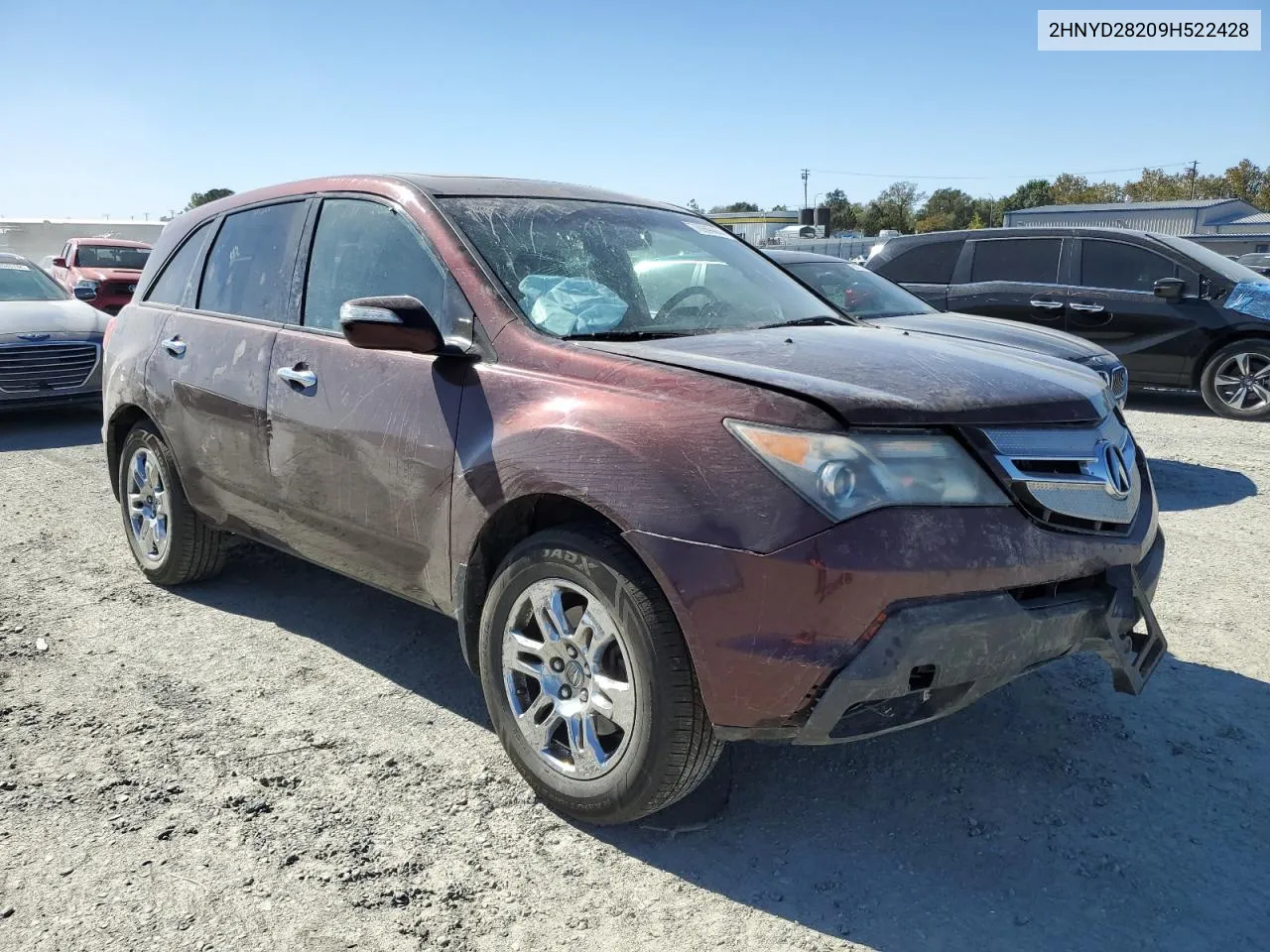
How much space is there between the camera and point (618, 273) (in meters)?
3.39

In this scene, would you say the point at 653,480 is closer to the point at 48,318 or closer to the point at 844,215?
the point at 48,318

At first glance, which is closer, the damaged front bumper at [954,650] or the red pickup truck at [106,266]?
the damaged front bumper at [954,650]

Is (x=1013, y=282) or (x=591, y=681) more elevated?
(x=1013, y=282)

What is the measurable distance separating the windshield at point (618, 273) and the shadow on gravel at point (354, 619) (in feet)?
4.67

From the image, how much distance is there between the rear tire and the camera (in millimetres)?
4461

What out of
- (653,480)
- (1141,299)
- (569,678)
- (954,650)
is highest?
(653,480)

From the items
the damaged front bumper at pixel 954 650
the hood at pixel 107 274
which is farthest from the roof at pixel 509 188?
the hood at pixel 107 274

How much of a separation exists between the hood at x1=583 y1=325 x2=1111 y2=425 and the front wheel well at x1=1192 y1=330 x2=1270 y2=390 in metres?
7.19

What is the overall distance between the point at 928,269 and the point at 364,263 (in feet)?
26.9

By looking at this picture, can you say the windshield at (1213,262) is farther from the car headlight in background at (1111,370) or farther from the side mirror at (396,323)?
the side mirror at (396,323)

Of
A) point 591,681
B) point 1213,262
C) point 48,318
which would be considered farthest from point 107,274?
point 591,681

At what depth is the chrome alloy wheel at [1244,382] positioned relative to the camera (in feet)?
29.9

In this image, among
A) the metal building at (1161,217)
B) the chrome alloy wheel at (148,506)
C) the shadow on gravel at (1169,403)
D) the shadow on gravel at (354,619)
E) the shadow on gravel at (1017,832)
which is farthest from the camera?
the metal building at (1161,217)

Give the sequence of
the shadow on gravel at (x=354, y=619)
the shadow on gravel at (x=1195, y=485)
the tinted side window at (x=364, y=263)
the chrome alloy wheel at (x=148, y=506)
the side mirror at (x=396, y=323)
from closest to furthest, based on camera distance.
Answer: the side mirror at (x=396, y=323), the tinted side window at (x=364, y=263), the shadow on gravel at (x=354, y=619), the chrome alloy wheel at (x=148, y=506), the shadow on gravel at (x=1195, y=485)
